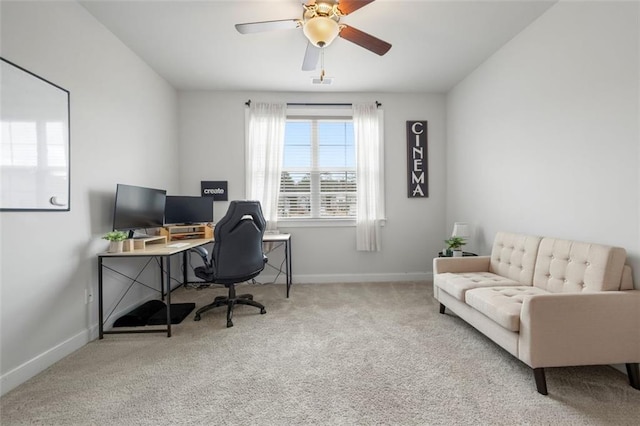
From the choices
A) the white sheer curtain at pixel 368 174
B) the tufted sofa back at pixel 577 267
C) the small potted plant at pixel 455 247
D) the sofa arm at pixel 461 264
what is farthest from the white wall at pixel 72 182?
the tufted sofa back at pixel 577 267

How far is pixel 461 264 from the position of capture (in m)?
2.94

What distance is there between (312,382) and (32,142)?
2483mm

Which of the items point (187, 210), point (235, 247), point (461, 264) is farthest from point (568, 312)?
point (187, 210)

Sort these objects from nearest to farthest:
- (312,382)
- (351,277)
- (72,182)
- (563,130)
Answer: (312,382)
(72,182)
(563,130)
(351,277)

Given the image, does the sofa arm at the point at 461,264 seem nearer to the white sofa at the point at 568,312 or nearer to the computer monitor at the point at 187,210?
the white sofa at the point at 568,312

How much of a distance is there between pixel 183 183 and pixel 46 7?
237 cm

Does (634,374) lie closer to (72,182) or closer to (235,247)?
(235,247)

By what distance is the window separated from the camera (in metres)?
4.28

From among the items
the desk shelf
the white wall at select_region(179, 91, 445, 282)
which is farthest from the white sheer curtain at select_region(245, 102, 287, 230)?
the desk shelf

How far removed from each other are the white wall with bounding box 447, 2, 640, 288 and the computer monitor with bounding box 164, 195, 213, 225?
3.54 m

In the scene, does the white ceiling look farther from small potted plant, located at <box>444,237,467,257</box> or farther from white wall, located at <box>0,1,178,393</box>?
small potted plant, located at <box>444,237,467,257</box>

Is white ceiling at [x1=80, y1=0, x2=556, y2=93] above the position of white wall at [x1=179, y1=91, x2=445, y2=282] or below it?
above

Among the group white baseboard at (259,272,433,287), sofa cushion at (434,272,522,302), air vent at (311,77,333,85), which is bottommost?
white baseboard at (259,272,433,287)

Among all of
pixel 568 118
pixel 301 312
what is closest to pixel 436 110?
pixel 568 118
